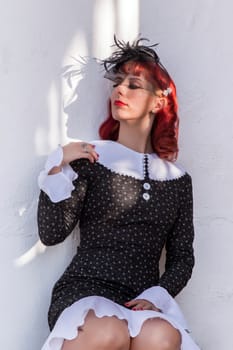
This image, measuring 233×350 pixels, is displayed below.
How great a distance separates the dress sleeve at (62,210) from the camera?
1629 millimetres

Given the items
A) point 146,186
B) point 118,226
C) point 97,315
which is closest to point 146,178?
point 146,186

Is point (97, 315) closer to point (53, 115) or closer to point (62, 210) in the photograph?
point (62, 210)

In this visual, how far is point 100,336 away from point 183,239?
0.41 metres

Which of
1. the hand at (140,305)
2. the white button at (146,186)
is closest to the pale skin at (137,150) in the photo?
the hand at (140,305)

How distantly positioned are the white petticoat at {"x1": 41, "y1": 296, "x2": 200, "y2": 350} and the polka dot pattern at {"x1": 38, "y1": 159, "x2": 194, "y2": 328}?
0.22 ft

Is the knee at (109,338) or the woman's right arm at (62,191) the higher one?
the woman's right arm at (62,191)

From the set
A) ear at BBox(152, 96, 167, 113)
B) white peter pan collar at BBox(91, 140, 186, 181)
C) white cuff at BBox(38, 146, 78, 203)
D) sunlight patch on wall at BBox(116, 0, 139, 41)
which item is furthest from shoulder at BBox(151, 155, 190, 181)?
sunlight patch on wall at BBox(116, 0, 139, 41)

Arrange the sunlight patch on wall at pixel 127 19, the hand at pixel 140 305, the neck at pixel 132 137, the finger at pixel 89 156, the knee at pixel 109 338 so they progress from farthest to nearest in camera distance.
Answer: the sunlight patch on wall at pixel 127 19, the neck at pixel 132 137, the finger at pixel 89 156, the hand at pixel 140 305, the knee at pixel 109 338

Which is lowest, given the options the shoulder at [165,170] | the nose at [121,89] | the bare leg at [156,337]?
the bare leg at [156,337]

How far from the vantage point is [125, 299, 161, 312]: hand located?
156 cm

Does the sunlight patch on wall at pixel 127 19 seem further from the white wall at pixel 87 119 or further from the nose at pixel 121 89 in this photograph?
the nose at pixel 121 89

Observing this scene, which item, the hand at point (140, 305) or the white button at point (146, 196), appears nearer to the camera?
the hand at point (140, 305)

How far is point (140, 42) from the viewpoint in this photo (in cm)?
196

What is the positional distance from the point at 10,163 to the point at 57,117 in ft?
0.59
